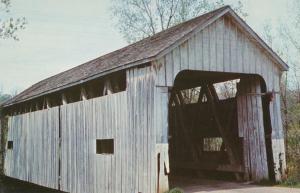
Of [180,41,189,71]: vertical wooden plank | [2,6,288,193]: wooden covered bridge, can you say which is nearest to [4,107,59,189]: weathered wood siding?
[2,6,288,193]: wooden covered bridge

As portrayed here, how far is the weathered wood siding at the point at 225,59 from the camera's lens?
1324 cm

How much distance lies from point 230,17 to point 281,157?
5.00 m

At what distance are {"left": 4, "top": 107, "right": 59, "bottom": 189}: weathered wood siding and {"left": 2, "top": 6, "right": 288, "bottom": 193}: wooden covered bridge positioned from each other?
93 millimetres

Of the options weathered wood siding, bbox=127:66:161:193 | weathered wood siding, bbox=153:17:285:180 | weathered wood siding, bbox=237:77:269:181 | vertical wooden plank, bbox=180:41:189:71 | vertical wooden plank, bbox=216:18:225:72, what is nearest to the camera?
weathered wood siding, bbox=127:66:161:193

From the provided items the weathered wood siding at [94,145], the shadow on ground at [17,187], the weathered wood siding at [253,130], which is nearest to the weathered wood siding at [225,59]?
the weathered wood siding at [253,130]

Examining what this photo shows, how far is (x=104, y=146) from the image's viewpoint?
53.0ft

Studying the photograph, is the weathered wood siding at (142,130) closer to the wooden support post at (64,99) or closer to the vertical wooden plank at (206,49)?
the vertical wooden plank at (206,49)

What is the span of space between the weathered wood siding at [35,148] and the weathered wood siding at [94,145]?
1262 millimetres

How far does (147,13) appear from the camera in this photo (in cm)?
4022

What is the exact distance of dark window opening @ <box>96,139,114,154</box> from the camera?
52.4ft

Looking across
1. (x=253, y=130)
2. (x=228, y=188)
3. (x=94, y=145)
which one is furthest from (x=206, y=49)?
(x=94, y=145)

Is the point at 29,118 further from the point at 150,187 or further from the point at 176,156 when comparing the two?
the point at 150,187

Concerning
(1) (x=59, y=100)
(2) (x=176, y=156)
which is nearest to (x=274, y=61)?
(2) (x=176, y=156)

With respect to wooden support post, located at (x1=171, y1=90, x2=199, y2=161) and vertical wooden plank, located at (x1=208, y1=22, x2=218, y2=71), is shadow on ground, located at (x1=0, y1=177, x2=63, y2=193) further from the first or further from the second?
vertical wooden plank, located at (x1=208, y1=22, x2=218, y2=71)
